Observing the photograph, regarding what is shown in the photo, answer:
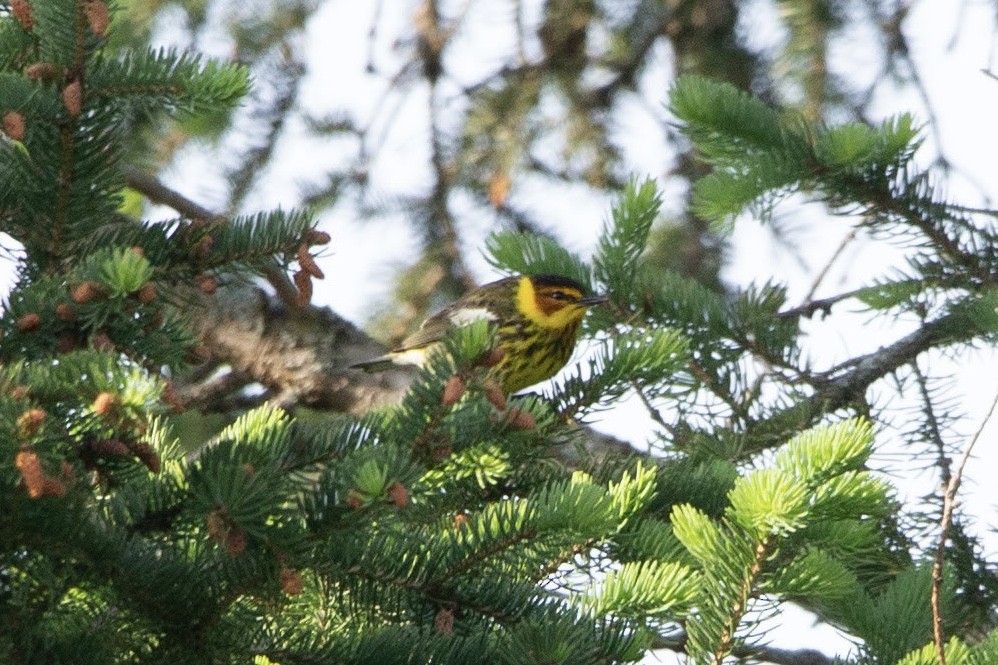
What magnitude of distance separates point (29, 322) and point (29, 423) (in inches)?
19.1

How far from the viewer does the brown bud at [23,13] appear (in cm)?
216

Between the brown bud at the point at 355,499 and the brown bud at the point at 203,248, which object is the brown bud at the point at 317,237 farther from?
the brown bud at the point at 355,499

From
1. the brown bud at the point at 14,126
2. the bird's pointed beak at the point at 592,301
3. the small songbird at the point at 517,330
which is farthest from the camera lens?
the small songbird at the point at 517,330

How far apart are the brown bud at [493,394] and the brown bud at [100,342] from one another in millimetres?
512

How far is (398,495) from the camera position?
1.57 meters

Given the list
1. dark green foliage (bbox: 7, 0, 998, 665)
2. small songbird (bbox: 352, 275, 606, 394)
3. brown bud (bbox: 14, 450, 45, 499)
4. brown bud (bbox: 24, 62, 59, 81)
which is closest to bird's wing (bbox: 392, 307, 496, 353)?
small songbird (bbox: 352, 275, 606, 394)

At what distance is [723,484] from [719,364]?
101 centimetres

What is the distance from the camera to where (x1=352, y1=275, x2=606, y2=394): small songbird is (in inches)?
174

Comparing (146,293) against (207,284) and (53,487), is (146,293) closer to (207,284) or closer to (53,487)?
(207,284)

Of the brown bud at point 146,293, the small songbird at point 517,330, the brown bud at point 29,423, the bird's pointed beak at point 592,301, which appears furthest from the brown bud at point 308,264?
the small songbird at point 517,330

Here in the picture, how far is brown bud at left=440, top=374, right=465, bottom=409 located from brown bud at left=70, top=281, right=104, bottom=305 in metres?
0.51

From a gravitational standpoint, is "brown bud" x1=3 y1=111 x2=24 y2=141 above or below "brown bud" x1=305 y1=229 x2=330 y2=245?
below

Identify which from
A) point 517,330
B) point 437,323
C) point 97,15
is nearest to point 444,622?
point 97,15

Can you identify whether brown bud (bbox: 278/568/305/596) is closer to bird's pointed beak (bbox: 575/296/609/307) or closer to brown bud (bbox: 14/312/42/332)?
brown bud (bbox: 14/312/42/332)
